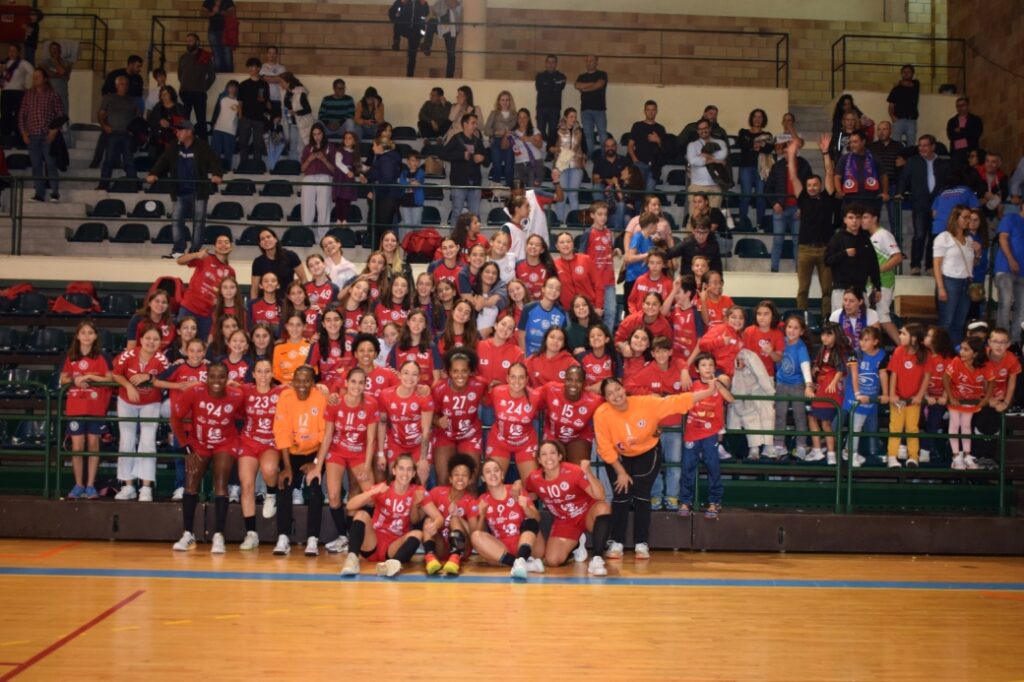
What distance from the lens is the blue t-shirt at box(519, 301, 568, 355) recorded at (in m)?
12.4

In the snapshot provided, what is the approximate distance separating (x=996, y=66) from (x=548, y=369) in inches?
559

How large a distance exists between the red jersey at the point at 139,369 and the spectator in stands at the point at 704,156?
27.9 feet

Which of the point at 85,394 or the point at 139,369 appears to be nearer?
the point at 139,369

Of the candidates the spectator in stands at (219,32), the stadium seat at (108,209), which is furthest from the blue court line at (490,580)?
the spectator in stands at (219,32)

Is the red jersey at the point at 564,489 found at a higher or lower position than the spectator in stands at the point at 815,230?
lower

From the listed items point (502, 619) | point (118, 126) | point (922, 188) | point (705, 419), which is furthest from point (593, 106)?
point (502, 619)

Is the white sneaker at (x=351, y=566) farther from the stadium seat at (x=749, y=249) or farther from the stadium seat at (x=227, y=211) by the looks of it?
the stadium seat at (x=227, y=211)

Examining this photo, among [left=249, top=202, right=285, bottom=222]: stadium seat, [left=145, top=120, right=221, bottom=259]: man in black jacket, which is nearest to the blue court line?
[left=145, top=120, right=221, bottom=259]: man in black jacket

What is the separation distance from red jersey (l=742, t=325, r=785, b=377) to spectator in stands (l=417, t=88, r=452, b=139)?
329 inches

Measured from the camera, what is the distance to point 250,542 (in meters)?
11.7

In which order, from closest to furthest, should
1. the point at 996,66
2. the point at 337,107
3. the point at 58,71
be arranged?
the point at 337,107, the point at 58,71, the point at 996,66

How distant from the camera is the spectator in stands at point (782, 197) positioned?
53.7ft

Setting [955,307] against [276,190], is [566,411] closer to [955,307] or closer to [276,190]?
[955,307]

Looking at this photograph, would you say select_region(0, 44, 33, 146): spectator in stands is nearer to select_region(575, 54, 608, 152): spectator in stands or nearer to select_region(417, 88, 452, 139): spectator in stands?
select_region(417, 88, 452, 139): spectator in stands
